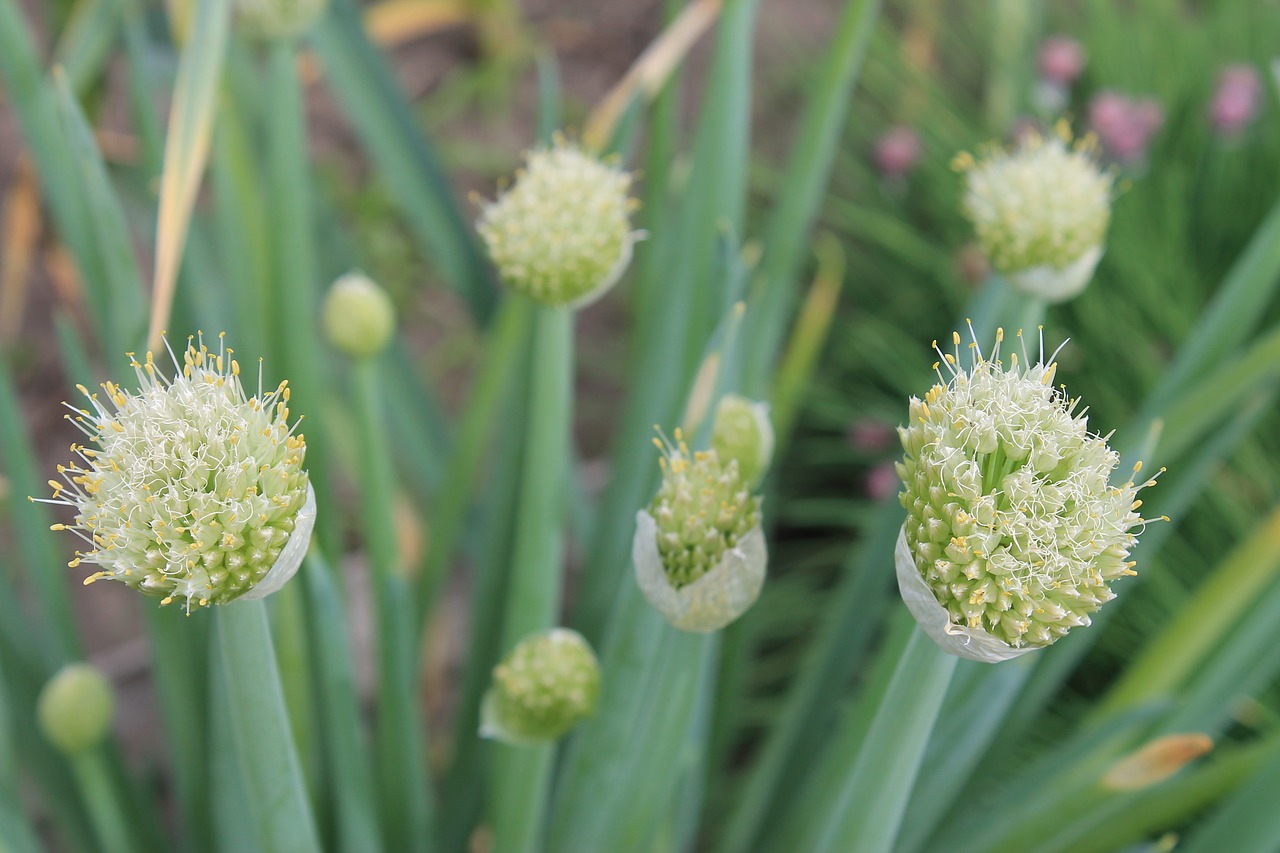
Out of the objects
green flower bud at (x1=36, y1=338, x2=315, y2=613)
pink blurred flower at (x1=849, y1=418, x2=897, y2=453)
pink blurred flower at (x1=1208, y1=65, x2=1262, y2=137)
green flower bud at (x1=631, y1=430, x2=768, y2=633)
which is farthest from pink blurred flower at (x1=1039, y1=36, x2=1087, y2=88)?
green flower bud at (x1=36, y1=338, x2=315, y2=613)

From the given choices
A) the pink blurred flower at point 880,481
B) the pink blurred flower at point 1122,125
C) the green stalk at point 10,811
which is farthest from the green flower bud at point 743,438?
the pink blurred flower at point 1122,125

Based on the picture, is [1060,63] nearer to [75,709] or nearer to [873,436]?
[873,436]

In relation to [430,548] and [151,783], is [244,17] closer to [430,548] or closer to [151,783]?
[430,548]

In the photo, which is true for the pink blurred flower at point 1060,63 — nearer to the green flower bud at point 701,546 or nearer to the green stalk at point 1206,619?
the green stalk at point 1206,619

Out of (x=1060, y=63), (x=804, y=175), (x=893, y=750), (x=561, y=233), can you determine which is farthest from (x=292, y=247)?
(x=1060, y=63)

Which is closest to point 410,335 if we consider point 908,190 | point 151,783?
point 908,190

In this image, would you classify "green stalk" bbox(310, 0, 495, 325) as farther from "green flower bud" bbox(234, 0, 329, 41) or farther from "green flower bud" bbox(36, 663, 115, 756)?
"green flower bud" bbox(36, 663, 115, 756)
